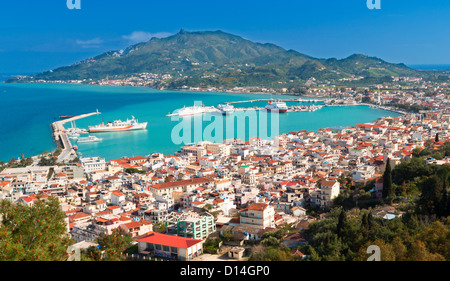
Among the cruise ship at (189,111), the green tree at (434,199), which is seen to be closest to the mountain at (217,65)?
the cruise ship at (189,111)

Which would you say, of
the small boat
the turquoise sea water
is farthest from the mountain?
the small boat

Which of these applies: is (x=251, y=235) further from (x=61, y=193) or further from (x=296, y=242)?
(x=61, y=193)

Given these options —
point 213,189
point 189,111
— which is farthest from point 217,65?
point 213,189

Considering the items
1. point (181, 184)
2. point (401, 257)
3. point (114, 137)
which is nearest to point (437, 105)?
point (114, 137)

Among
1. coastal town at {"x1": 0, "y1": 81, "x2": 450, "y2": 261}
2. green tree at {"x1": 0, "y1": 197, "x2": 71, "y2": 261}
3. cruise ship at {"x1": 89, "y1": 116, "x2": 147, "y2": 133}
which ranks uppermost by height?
green tree at {"x1": 0, "y1": 197, "x2": 71, "y2": 261}

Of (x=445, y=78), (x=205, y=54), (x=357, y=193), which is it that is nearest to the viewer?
(x=357, y=193)

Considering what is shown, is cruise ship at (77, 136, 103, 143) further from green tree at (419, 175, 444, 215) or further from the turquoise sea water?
green tree at (419, 175, 444, 215)
